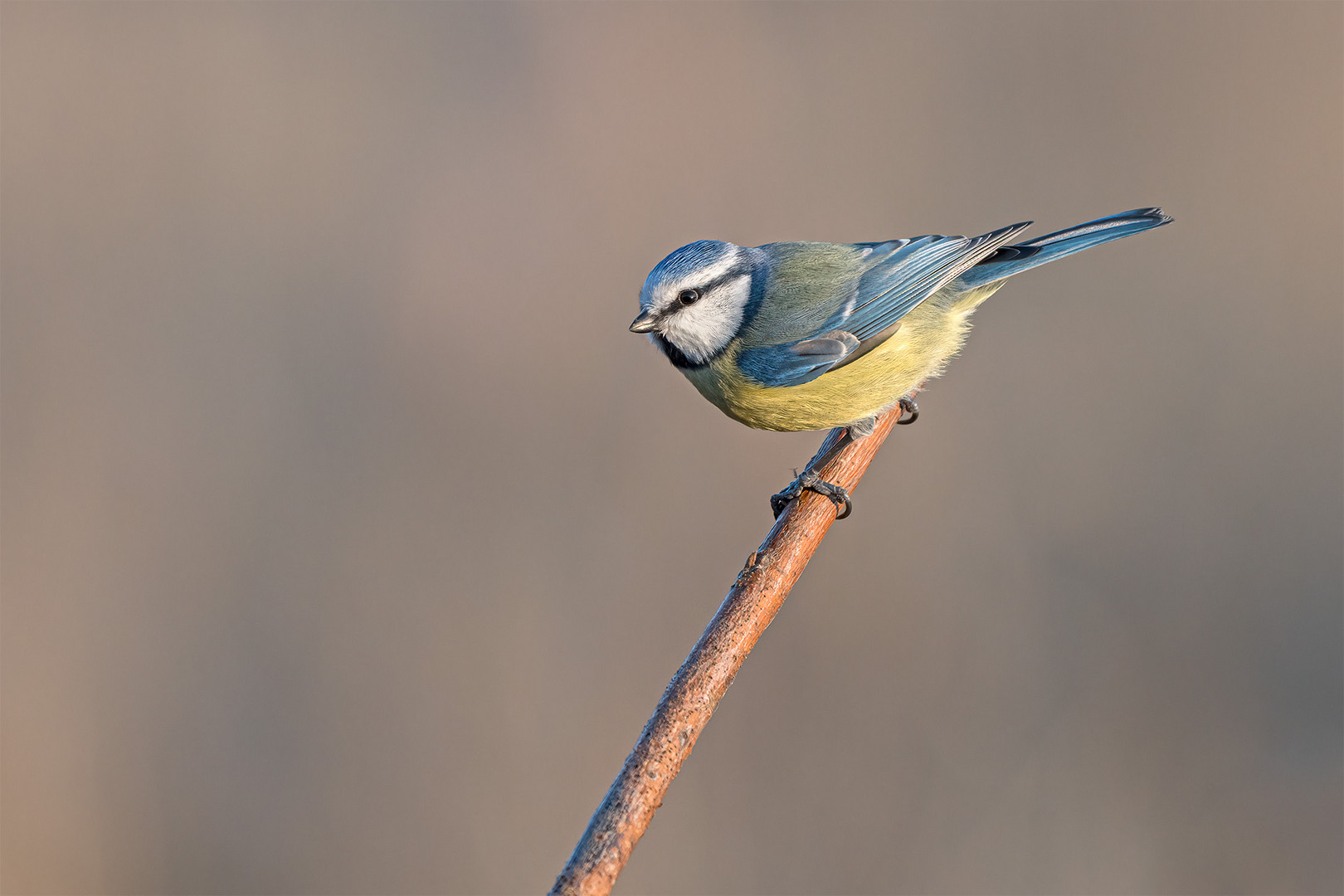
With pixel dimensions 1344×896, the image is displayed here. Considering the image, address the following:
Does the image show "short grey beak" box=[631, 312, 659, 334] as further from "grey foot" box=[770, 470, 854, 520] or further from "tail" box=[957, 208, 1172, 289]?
"tail" box=[957, 208, 1172, 289]

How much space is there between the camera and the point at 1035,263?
2225 millimetres

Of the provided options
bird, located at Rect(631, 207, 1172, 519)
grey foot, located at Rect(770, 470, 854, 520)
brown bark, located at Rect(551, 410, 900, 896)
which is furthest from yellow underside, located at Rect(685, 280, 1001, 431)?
brown bark, located at Rect(551, 410, 900, 896)

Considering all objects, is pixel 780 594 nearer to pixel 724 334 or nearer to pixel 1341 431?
pixel 724 334

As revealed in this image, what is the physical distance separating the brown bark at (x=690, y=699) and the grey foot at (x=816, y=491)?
122 millimetres

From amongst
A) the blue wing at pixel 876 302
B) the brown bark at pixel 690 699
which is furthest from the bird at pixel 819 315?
the brown bark at pixel 690 699

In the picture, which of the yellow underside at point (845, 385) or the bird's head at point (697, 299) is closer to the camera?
the bird's head at point (697, 299)

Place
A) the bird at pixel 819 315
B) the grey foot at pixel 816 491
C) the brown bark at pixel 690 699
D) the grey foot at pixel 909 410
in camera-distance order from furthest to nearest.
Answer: the grey foot at pixel 909 410, the bird at pixel 819 315, the grey foot at pixel 816 491, the brown bark at pixel 690 699

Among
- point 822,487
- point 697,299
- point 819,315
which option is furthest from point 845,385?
point 697,299

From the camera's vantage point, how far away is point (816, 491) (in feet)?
6.27

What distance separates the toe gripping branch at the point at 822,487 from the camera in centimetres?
192

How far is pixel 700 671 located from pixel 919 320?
1.34m

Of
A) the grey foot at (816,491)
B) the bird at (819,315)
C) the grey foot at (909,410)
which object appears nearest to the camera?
the grey foot at (816,491)

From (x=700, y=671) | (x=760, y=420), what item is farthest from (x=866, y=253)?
(x=700, y=671)

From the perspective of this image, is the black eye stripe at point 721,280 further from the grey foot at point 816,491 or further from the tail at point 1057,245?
the tail at point 1057,245
